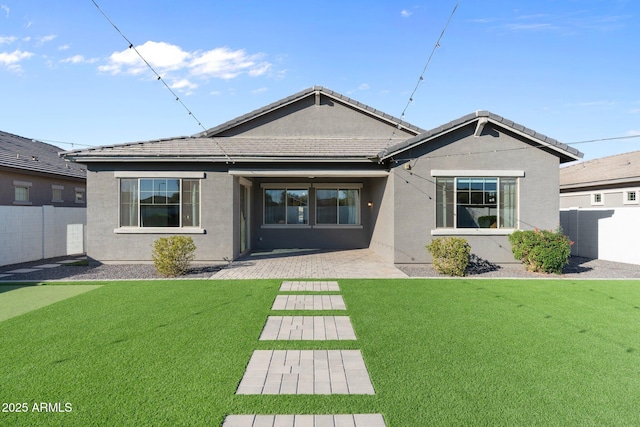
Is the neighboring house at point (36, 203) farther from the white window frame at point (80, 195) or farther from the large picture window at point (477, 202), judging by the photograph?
the large picture window at point (477, 202)

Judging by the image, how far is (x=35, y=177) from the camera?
15812mm

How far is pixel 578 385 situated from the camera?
368cm

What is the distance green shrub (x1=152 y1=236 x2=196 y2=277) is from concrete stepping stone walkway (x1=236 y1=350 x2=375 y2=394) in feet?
20.1

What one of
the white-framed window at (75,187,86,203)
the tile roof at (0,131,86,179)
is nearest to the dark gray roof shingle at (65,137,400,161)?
the tile roof at (0,131,86,179)

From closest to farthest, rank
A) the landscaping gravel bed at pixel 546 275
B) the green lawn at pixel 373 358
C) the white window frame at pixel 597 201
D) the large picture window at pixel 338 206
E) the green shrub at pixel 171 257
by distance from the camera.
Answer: the green lawn at pixel 373 358, the green shrub at pixel 171 257, the landscaping gravel bed at pixel 546 275, the large picture window at pixel 338 206, the white window frame at pixel 597 201

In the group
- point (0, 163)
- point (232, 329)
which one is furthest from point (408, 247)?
point (0, 163)

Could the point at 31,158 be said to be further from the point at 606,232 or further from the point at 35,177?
the point at 606,232

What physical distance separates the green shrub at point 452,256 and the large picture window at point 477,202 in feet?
4.10

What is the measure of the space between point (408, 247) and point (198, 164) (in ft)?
23.9

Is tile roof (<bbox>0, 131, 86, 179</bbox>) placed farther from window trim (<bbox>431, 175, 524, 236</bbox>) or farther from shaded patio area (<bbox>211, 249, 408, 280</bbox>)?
window trim (<bbox>431, 175, 524, 236</bbox>)

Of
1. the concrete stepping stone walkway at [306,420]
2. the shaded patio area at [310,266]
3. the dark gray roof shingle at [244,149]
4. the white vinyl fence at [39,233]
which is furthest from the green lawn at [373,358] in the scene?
the white vinyl fence at [39,233]

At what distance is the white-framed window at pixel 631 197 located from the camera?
15.3 metres

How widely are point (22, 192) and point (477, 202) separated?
18303mm

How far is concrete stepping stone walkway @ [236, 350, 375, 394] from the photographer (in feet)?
11.8
